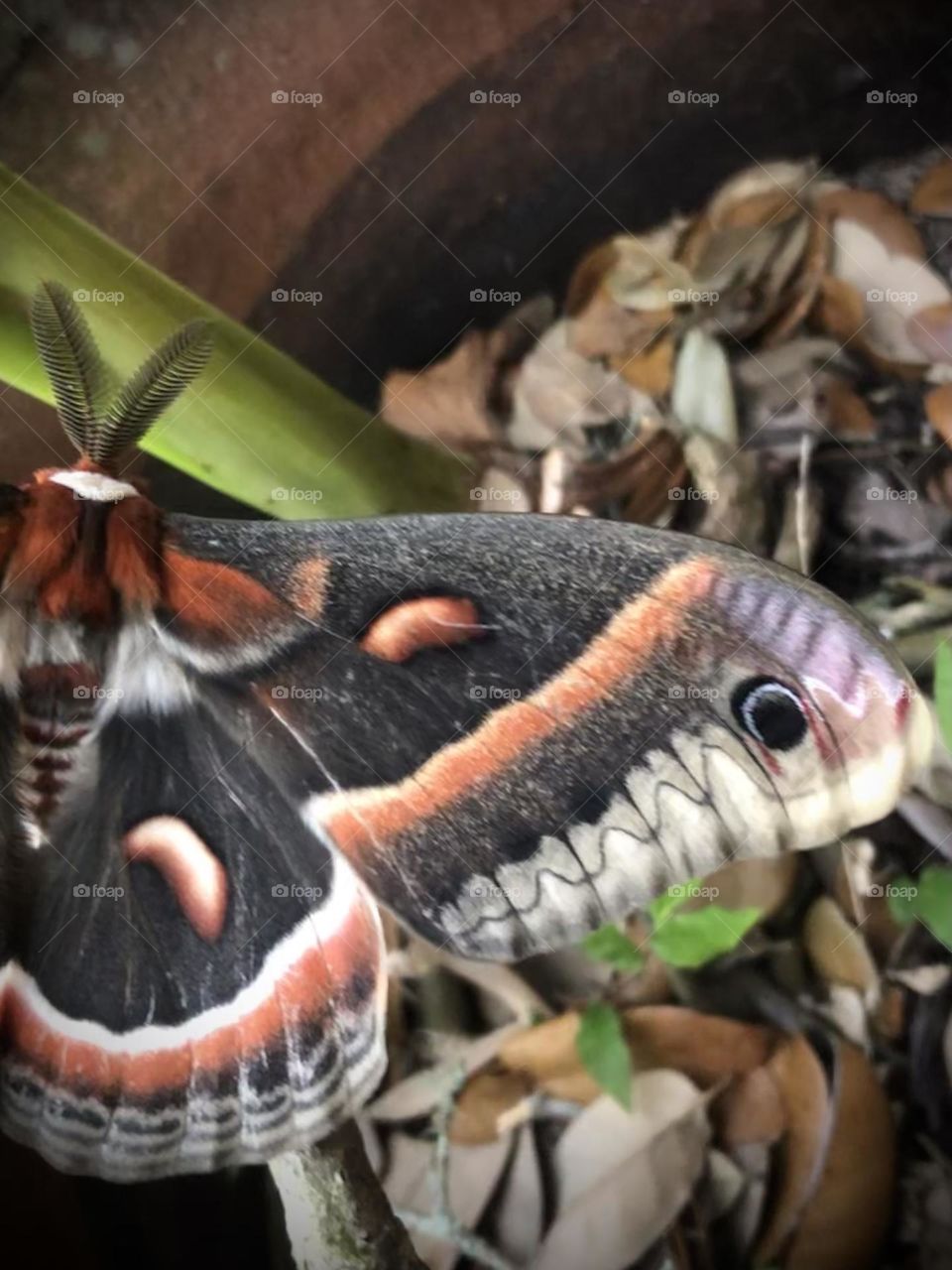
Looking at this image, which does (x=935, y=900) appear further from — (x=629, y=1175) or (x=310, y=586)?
(x=310, y=586)

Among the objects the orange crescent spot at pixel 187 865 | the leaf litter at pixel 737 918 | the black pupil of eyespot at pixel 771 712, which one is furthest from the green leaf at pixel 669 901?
the orange crescent spot at pixel 187 865

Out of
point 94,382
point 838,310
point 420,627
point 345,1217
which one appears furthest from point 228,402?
point 345,1217

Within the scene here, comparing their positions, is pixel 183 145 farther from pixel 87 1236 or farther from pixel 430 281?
pixel 87 1236

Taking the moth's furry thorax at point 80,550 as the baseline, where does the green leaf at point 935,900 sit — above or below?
below

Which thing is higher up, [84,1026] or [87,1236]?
[84,1026]

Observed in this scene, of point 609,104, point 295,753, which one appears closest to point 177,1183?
point 295,753

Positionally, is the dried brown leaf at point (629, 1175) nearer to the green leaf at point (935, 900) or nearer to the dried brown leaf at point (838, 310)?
the green leaf at point (935, 900)

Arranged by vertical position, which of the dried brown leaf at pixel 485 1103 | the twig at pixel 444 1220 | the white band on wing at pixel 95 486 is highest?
the white band on wing at pixel 95 486
